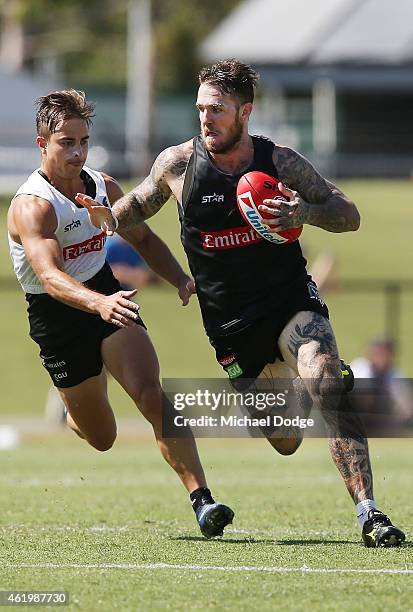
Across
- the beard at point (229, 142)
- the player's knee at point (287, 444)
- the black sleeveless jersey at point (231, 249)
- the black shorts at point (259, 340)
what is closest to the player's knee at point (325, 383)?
the black shorts at point (259, 340)

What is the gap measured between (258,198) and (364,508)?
1659 millimetres

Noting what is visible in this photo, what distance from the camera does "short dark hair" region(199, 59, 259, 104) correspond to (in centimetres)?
757

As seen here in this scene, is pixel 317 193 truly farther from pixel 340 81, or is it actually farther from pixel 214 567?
pixel 340 81

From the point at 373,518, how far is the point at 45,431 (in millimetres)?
10591

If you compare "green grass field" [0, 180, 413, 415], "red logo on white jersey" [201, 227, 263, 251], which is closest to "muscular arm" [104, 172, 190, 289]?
"red logo on white jersey" [201, 227, 263, 251]

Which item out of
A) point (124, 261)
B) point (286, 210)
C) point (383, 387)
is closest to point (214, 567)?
point (286, 210)

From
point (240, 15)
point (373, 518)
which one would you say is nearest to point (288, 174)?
point (373, 518)

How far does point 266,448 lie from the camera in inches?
630

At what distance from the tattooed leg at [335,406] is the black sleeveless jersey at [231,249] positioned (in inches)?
14.8

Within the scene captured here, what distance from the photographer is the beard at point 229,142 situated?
7.55m

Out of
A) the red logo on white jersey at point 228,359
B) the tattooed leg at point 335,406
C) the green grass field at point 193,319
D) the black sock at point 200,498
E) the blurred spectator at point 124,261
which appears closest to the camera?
the tattooed leg at point 335,406

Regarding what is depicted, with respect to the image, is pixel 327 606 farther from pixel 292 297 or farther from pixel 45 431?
pixel 45 431

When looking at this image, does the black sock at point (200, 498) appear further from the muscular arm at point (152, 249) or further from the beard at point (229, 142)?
the beard at point (229, 142)

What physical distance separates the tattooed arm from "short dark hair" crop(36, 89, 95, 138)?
1.09 meters
